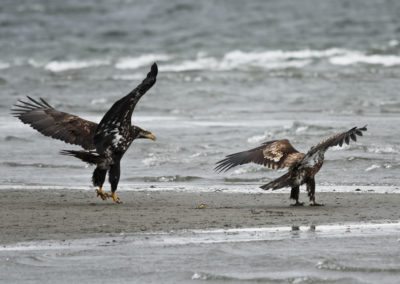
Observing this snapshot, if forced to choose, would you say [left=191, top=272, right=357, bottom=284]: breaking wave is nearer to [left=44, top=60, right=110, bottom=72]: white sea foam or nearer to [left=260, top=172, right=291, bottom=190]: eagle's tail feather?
[left=260, top=172, right=291, bottom=190]: eagle's tail feather

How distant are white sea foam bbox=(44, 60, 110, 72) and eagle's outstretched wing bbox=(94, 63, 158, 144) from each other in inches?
713

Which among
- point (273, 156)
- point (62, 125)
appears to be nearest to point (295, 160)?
point (273, 156)

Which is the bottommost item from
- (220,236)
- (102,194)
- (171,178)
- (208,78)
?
(220,236)

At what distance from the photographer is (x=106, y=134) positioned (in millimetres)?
10828

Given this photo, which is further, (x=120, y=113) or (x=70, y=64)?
(x=70, y=64)

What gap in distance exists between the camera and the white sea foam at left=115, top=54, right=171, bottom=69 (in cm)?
2948

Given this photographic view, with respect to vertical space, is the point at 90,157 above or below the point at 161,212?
above

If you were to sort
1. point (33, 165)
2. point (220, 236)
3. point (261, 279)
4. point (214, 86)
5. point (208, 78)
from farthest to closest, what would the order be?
point (208, 78)
point (214, 86)
point (33, 165)
point (220, 236)
point (261, 279)

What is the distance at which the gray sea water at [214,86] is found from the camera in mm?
12117

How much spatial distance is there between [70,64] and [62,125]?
18876mm

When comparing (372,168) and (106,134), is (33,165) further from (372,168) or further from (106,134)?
(372,168)

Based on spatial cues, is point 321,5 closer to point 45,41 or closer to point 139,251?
point 45,41

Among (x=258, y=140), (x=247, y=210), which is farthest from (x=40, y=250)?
(x=258, y=140)

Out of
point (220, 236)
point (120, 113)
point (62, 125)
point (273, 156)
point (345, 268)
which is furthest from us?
point (62, 125)
